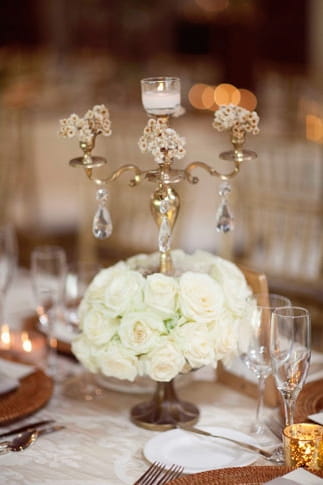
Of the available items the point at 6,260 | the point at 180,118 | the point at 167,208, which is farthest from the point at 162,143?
the point at 180,118

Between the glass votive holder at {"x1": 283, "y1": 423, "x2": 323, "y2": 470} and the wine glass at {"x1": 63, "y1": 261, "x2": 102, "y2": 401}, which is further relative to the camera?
the wine glass at {"x1": 63, "y1": 261, "x2": 102, "y2": 401}

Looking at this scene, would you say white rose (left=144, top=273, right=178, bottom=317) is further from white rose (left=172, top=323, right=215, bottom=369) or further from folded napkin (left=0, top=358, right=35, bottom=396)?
folded napkin (left=0, top=358, right=35, bottom=396)

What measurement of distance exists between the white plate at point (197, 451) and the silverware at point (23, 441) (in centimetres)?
22

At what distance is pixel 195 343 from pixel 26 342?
0.70 m

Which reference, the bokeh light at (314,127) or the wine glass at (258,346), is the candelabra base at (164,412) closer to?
the wine glass at (258,346)

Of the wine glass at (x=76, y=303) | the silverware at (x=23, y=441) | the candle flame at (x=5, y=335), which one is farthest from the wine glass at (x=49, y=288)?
the silverware at (x=23, y=441)

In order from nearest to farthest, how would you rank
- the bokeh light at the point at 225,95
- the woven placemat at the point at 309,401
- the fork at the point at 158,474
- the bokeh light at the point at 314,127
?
the fork at the point at 158,474 < the woven placemat at the point at 309,401 < the bokeh light at the point at 314,127 < the bokeh light at the point at 225,95

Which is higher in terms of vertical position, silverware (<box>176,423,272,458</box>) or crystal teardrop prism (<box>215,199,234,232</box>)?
crystal teardrop prism (<box>215,199,234,232</box>)

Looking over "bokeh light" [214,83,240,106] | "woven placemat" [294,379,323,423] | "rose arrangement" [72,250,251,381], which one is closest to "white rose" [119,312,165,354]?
"rose arrangement" [72,250,251,381]

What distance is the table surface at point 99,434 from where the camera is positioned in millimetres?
1519

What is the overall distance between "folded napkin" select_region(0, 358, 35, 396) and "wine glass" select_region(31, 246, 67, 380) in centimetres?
7

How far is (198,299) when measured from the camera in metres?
1.61

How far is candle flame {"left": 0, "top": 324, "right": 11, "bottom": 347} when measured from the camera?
2.17 meters

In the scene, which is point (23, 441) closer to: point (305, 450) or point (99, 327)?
point (99, 327)
